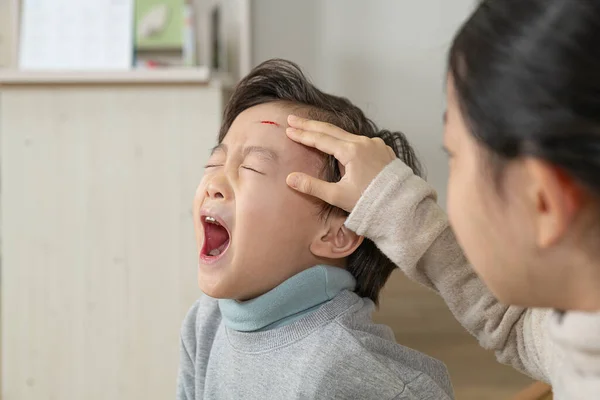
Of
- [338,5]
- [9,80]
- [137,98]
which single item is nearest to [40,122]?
[9,80]

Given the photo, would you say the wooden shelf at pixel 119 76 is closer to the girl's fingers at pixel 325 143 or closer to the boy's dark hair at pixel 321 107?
the boy's dark hair at pixel 321 107

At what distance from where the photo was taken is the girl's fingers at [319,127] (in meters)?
0.94

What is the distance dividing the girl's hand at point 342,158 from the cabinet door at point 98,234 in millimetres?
1074

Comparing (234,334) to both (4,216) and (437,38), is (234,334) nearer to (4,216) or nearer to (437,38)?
(4,216)

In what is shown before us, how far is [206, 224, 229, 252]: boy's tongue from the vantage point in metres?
1.01

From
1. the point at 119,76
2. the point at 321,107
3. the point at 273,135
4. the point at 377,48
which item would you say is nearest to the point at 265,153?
the point at 273,135

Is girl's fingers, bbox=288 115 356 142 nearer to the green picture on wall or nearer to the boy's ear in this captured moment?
the boy's ear

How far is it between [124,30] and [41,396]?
1.17m

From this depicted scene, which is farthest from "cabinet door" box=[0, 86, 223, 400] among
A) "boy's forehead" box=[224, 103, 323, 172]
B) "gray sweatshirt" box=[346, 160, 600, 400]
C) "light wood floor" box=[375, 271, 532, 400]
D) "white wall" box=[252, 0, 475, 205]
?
"gray sweatshirt" box=[346, 160, 600, 400]

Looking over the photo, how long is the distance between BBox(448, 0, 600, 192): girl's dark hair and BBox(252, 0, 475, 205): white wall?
1.85 meters

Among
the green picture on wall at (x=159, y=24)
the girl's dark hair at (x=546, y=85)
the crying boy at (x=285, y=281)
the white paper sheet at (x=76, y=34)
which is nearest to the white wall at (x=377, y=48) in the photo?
the green picture on wall at (x=159, y=24)

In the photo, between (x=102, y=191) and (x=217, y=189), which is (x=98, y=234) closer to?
(x=102, y=191)

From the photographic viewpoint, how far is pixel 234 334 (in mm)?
1041

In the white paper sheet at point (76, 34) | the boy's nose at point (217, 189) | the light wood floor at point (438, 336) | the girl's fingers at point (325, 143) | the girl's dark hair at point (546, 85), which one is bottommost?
the light wood floor at point (438, 336)
